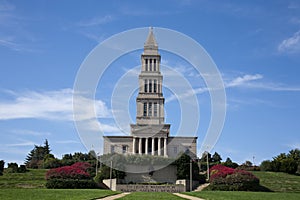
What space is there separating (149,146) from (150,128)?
3913 millimetres

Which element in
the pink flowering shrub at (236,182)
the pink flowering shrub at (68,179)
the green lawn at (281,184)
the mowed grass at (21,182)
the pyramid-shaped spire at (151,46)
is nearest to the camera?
the pink flowering shrub at (68,179)

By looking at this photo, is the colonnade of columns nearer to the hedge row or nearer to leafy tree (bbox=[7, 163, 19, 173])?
leafy tree (bbox=[7, 163, 19, 173])

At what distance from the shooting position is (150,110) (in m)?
79.6

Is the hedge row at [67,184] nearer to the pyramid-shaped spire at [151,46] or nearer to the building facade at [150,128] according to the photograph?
the building facade at [150,128]

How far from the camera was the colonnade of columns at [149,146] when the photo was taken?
74125 mm

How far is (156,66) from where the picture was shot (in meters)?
83.1

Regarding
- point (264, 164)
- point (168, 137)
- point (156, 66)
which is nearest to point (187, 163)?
point (264, 164)

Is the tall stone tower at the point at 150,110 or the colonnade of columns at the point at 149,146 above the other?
the tall stone tower at the point at 150,110

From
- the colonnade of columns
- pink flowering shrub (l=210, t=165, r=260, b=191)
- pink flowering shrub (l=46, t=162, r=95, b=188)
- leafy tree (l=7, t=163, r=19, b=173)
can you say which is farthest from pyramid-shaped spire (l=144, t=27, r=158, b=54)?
pink flowering shrub (l=210, t=165, r=260, b=191)

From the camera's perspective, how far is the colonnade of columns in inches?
2918

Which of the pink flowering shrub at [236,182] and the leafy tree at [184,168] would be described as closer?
the pink flowering shrub at [236,182]

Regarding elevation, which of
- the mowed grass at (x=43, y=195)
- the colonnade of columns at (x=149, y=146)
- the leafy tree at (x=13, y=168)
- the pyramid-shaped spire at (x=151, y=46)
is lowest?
the mowed grass at (x=43, y=195)

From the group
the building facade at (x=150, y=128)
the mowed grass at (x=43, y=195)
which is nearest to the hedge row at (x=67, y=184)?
the mowed grass at (x=43, y=195)

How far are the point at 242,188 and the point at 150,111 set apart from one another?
43.6 metres
